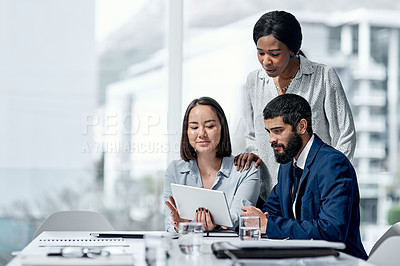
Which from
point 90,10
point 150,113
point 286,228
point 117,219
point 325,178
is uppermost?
point 90,10

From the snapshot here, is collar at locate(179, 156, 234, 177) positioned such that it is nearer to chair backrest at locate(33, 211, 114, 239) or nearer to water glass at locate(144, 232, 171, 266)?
chair backrest at locate(33, 211, 114, 239)

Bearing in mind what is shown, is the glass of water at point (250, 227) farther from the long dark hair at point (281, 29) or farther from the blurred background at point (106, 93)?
the blurred background at point (106, 93)

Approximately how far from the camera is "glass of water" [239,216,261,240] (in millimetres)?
2094

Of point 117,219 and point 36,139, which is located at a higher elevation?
point 36,139

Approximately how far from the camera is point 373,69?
4.68 m

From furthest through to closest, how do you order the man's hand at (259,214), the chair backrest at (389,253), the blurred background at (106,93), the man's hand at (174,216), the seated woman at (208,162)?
the blurred background at (106,93) → the seated woman at (208,162) → the man's hand at (174,216) → the man's hand at (259,214) → the chair backrest at (389,253)

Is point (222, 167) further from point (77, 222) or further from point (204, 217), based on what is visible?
point (77, 222)

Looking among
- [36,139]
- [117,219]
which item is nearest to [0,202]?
[36,139]

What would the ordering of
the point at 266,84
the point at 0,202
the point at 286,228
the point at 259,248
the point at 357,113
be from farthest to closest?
the point at 357,113 < the point at 0,202 < the point at 266,84 < the point at 286,228 < the point at 259,248

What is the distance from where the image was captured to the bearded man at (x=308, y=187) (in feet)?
7.14

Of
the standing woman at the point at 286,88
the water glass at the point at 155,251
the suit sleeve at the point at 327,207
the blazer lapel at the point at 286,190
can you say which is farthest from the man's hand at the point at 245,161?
the water glass at the point at 155,251

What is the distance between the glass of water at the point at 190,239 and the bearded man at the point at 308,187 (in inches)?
18.3

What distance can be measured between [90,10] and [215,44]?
938 mm

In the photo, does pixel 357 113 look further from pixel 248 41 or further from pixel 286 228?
pixel 286 228
